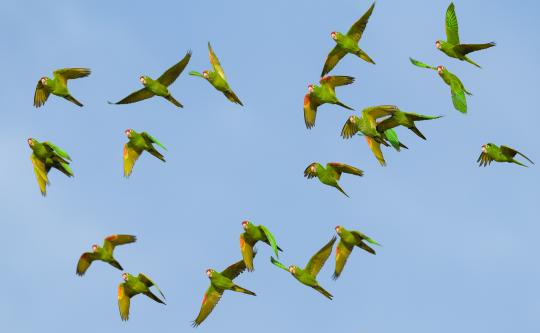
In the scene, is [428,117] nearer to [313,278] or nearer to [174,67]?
[313,278]

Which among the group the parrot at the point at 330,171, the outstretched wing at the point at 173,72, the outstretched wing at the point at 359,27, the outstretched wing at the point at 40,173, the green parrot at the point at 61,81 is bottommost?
the outstretched wing at the point at 40,173

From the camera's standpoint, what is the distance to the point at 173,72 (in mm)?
33812

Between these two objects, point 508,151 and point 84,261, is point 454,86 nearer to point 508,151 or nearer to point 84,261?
point 508,151

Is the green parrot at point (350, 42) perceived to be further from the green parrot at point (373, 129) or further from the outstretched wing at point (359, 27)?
the green parrot at point (373, 129)

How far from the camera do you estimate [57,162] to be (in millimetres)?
34750

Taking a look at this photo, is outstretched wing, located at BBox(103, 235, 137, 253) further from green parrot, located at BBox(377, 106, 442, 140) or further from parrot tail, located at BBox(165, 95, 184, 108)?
green parrot, located at BBox(377, 106, 442, 140)

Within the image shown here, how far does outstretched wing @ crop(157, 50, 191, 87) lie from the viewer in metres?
33.5

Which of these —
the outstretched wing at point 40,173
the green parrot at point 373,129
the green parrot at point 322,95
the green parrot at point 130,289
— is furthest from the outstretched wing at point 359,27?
the outstretched wing at point 40,173

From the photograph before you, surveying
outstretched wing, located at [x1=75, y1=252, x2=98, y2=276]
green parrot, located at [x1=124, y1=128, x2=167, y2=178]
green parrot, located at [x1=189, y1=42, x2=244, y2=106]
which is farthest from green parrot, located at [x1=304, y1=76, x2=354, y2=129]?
outstretched wing, located at [x1=75, y1=252, x2=98, y2=276]

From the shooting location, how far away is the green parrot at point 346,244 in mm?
31625

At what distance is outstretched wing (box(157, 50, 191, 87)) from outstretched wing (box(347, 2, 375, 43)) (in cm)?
534

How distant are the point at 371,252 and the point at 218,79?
24.9ft

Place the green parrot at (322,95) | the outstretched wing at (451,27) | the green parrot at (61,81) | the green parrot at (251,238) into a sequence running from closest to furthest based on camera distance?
the green parrot at (251,238), the green parrot at (322,95), the outstretched wing at (451,27), the green parrot at (61,81)

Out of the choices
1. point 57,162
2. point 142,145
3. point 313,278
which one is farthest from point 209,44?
point 313,278
